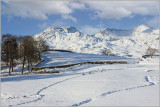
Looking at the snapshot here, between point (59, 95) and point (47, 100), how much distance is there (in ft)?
5.48

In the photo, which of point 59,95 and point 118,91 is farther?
point 118,91

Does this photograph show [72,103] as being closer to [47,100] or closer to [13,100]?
[47,100]

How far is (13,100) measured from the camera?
43.3 ft

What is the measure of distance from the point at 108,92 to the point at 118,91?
122 cm

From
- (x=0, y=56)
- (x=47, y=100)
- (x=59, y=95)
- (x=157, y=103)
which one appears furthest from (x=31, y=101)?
(x=0, y=56)

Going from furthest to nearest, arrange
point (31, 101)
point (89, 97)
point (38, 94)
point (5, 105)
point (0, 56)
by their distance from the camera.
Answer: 1. point (0, 56)
2. point (38, 94)
3. point (89, 97)
4. point (31, 101)
5. point (5, 105)

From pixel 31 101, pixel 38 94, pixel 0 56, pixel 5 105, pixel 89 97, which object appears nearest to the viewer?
pixel 5 105

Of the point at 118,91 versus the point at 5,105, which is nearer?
the point at 5,105

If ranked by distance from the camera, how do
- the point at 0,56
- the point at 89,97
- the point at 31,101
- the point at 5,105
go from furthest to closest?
the point at 0,56 → the point at 89,97 → the point at 31,101 → the point at 5,105

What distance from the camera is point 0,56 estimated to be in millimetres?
35906

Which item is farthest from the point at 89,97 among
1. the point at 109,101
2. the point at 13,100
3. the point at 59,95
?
the point at 13,100

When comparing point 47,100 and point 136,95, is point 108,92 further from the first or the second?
point 47,100

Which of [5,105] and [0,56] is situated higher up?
[0,56]

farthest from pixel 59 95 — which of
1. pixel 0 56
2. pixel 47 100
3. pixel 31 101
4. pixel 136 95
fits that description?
pixel 0 56
